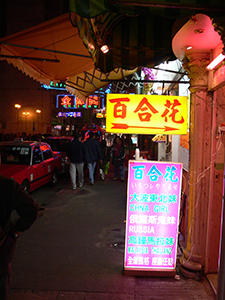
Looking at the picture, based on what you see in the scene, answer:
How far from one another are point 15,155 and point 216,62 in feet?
21.4

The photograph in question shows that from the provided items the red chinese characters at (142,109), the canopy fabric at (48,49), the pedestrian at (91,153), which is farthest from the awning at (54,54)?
the red chinese characters at (142,109)

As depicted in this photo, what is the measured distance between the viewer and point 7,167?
6.93m

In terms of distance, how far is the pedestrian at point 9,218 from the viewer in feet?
6.93

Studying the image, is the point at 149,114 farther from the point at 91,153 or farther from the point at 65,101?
the point at 65,101

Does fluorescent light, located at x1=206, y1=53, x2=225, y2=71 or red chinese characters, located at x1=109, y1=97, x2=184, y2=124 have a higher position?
fluorescent light, located at x1=206, y1=53, x2=225, y2=71

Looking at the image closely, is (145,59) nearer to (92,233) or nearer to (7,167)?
(92,233)

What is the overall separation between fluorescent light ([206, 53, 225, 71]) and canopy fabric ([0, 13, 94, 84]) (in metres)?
3.87

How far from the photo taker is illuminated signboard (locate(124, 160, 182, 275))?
3.43 meters

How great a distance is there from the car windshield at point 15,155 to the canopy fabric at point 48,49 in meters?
2.59

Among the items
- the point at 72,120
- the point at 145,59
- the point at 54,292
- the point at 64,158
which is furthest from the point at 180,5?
the point at 72,120

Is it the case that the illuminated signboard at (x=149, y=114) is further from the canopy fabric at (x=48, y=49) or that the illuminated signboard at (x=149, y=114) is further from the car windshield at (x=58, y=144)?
the car windshield at (x=58, y=144)

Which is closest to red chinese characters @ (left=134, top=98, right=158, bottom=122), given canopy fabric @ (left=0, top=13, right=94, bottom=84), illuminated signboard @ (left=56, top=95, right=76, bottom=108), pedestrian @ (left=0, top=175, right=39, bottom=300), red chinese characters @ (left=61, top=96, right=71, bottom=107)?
pedestrian @ (left=0, top=175, right=39, bottom=300)

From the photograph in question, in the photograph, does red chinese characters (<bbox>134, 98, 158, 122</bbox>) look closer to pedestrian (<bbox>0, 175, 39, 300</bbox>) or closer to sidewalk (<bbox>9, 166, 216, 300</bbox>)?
pedestrian (<bbox>0, 175, 39, 300</bbox>)

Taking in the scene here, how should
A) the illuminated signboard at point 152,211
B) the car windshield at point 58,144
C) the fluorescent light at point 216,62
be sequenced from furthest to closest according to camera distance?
the car windshield at point 58,144 < the illuminated signboard at point 152,211 < the fluorescent light at point 216,62
